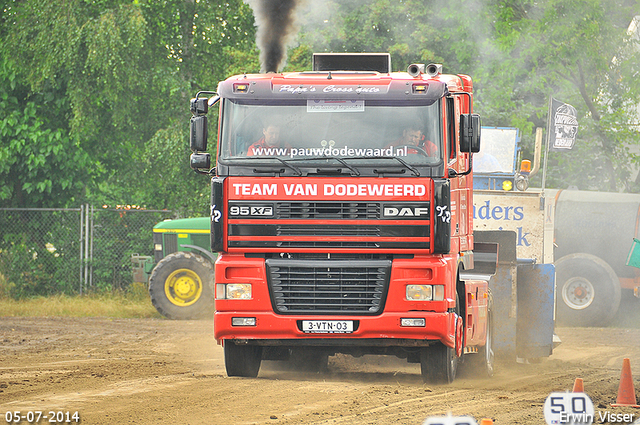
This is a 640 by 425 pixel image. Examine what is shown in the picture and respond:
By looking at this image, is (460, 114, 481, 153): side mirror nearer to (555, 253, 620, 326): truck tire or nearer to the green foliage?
(555, 253, 620, 326): truck tire

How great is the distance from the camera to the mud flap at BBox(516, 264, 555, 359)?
491 inches

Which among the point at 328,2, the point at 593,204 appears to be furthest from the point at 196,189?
the point at 593,204

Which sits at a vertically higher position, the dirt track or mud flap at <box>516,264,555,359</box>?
mud flap at <box>516,264,555,359</box>

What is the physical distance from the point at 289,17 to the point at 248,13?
6683 mm

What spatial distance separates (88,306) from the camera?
19.4 metres

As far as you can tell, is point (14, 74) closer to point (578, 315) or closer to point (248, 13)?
point (248, 13)

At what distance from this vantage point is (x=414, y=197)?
896cm

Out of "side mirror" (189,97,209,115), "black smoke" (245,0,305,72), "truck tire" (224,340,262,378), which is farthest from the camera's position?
"black smoke" (245,0,305,72)

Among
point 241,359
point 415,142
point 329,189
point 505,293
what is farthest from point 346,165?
point 505,293

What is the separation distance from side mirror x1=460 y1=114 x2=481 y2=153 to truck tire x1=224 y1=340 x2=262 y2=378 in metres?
3.23

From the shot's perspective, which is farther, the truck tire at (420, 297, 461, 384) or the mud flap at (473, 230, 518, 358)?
the mud flap at (473, 230, 518, 358)

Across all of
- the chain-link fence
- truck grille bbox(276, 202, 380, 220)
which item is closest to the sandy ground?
truck grille bbox(276, 202, 380, 220)

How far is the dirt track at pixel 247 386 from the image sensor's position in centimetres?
786

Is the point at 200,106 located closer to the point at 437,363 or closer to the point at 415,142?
the point at 415,142
